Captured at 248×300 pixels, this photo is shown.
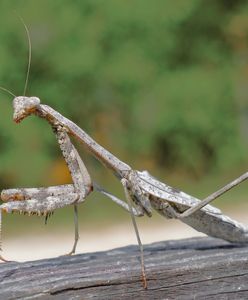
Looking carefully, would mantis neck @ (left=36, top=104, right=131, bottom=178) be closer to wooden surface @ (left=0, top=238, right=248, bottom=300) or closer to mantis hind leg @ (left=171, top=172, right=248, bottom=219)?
mantis hind leg @ (left=171, top=172, right=248, bottom=219)

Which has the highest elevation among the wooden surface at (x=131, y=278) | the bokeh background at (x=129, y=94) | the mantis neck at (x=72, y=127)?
the bokeh background at (x=129, y=94)

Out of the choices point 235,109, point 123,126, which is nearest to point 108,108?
point 123,126

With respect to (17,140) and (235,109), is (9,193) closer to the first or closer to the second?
(17,140)

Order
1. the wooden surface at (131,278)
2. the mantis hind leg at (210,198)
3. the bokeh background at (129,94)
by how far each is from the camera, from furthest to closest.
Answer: the bokeh background at (129,94), the mantis hind leg at (210,198), the wooden surface at (131,278)

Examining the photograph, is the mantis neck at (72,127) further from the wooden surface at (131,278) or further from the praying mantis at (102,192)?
the wooden surface at (131,278)

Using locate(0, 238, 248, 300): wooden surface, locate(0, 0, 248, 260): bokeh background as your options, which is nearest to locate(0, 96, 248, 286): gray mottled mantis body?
locate(0, 238, 248, 300): wooden surface

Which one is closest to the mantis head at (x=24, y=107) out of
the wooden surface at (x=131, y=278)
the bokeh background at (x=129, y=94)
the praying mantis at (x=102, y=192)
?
the praying mantis at (x=102, y=192)
